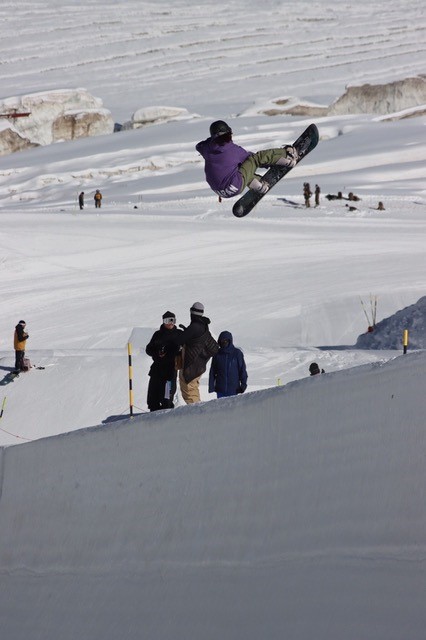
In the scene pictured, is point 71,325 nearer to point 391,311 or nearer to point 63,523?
point 391,311

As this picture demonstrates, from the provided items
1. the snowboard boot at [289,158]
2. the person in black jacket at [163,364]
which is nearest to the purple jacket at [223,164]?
the snowboard boot at [289,158]

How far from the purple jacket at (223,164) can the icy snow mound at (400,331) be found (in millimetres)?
5867

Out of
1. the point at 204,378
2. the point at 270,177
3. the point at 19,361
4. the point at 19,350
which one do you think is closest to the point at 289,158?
the point at 270,177

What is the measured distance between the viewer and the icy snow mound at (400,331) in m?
11.8

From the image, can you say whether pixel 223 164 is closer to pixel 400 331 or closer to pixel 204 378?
pixel 204 378

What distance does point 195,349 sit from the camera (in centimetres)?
662

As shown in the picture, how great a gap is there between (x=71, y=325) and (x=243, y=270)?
4342 mm

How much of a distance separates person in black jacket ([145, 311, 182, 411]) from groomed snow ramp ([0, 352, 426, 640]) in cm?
219

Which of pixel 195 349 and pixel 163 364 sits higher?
pixel 195 349

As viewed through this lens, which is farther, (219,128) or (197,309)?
(197,309)

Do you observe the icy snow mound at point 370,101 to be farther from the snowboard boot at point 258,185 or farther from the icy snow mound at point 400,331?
the snowboard boot at point 258,185

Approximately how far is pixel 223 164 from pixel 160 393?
5.26ft

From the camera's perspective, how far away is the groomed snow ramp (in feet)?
9.78

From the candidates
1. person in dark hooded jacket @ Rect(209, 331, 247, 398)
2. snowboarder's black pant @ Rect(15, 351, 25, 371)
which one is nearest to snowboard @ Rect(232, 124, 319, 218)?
person in dark hooded jacket @ Rect(209, 331, 247, 398)
